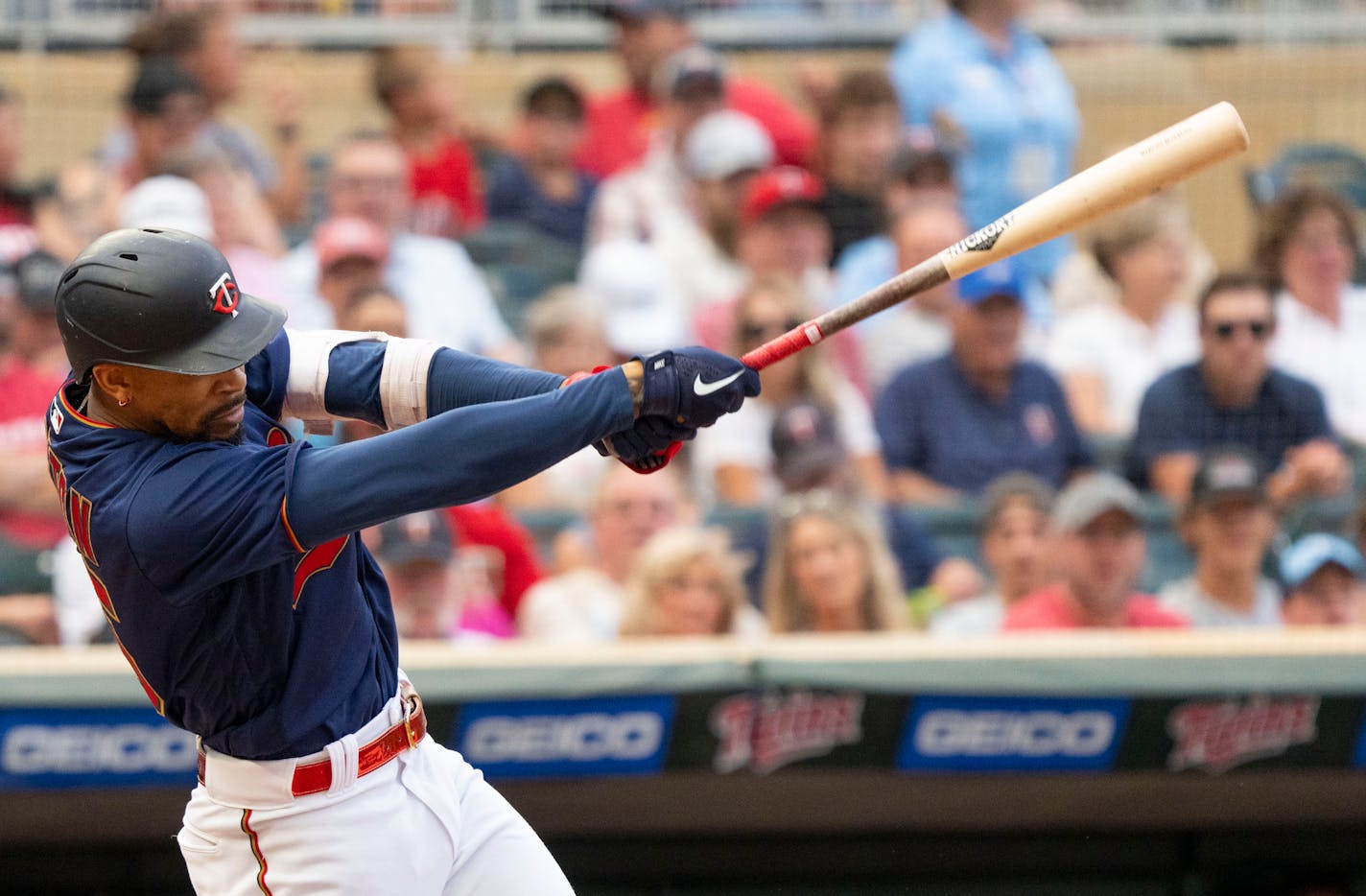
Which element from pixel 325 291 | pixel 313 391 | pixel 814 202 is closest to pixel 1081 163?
pixel 814 202

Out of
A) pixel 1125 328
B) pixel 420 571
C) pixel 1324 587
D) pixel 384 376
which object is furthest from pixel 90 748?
pixel 1125 328

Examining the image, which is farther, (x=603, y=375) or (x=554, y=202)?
(x=554, y=202)

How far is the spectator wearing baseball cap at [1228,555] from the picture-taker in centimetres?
435

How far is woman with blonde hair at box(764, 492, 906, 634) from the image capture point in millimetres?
4094

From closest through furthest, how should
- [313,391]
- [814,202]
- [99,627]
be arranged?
[313,391]
[99,627]
[814,202]

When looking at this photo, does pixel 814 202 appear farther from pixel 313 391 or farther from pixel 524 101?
pixel 313 391

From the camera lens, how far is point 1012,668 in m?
3.75

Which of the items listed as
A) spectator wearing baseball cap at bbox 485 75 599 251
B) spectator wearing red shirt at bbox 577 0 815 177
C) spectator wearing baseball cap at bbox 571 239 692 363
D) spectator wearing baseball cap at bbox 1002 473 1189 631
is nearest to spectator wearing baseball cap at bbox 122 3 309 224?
spectator wearing baseball cap at bbox 485 75 599 251

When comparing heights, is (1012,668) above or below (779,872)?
above

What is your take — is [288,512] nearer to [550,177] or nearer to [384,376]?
[384,376]

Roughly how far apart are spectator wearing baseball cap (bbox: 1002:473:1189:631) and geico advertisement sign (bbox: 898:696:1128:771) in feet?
1.27

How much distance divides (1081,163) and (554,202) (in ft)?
5.81

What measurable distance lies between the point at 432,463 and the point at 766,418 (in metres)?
2.76

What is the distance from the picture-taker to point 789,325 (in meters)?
4.68
